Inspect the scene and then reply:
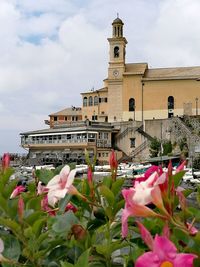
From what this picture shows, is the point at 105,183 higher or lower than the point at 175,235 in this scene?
higher

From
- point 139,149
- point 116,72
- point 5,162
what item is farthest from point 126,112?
point 5,162

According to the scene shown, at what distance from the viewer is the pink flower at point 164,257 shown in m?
1.06

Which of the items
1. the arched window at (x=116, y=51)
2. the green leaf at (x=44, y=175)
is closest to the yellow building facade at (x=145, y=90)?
the arched window at (x=116, y=51)

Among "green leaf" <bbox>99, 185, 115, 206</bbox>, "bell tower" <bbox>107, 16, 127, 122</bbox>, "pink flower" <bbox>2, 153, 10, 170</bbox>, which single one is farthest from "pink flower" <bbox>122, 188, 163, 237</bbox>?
"bell tower" <bbox>107, 16, 127, 122</bbox>

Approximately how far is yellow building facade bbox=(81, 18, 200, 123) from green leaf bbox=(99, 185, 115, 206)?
6134 centimetres

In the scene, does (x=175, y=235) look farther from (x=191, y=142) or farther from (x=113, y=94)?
(x=113, y=94)

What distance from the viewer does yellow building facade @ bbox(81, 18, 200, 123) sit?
63344 mm

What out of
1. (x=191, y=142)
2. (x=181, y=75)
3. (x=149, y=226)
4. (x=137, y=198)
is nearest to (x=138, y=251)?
(x=149, y=226)

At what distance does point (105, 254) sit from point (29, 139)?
6601 cm

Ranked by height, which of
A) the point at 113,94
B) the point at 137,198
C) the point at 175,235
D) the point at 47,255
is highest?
the point at 113,94

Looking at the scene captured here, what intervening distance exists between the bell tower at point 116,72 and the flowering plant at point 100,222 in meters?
62.8

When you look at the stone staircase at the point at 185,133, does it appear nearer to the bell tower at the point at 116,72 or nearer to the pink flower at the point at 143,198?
the bell tower at the point at 116,72

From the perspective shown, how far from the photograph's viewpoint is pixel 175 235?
1.41 meters

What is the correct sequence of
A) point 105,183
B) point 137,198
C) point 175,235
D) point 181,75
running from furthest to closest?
point 181,75 < point 105,183 < point 175,235 < point 137,198
